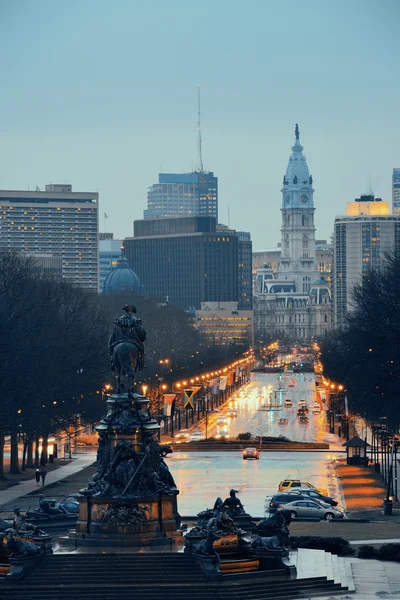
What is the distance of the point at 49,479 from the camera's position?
96.6 metres

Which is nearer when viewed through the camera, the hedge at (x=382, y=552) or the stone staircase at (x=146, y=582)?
the stone staircase at (x=146, y=582)

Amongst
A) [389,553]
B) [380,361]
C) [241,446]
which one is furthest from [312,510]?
[241,446]

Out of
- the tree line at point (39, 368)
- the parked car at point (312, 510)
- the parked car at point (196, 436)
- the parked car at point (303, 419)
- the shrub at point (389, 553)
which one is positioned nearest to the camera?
the shrub at point (389, 553)

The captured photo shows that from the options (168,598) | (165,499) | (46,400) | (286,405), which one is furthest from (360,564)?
(286,405)

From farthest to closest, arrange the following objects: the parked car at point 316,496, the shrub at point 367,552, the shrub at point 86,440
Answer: the shrub at point 86,440 → the parked car at point 316,496 → the shrub at point 367,552

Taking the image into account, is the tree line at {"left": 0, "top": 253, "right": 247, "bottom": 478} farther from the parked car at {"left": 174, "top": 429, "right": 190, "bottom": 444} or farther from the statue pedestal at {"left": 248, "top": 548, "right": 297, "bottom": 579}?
the statue pedestal at {"left": 248, "top": 548, "right": 297, "bottom": 579}

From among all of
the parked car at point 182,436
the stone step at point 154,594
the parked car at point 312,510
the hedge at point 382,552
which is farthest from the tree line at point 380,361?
the stone step at point 154,594

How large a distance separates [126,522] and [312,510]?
22.4 meters

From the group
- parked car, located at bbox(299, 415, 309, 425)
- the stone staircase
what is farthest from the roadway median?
the stone staircase

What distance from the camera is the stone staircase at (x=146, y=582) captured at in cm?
4759

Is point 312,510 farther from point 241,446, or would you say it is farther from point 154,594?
point 241,446

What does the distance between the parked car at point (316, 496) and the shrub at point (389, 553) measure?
1930 cm

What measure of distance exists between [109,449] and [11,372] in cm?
3921

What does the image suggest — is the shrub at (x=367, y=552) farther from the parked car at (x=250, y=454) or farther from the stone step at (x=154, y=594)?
the parked car at (x=250, y=454)
